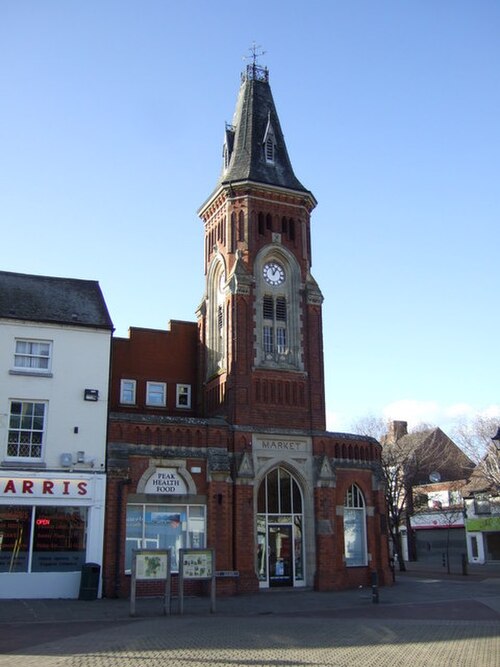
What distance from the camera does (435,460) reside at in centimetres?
6281

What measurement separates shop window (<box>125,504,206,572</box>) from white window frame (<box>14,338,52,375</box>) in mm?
6424

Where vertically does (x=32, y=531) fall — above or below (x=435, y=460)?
below

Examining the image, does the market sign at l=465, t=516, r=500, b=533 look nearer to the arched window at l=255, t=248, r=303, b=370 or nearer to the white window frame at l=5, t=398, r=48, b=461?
the arched window at l=255, t=248, r=303, b=370

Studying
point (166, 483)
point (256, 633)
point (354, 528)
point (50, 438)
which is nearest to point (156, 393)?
point (166, 483)

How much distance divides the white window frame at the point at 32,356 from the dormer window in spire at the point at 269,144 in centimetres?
1556

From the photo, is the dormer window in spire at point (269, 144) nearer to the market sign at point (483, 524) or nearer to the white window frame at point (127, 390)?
the white window frame at point (127, 390)

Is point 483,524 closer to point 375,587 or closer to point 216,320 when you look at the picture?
point 216,320

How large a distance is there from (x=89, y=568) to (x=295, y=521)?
975 cm

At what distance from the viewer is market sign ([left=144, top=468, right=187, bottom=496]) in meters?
29.3

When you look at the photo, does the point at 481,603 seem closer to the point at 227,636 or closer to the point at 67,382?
the point at 227,636

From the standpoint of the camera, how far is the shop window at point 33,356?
28.6 m

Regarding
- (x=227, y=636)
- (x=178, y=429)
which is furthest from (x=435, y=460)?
(x=227, y=636)

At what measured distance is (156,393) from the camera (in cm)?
3584

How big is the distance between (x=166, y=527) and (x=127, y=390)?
27.1 feet
